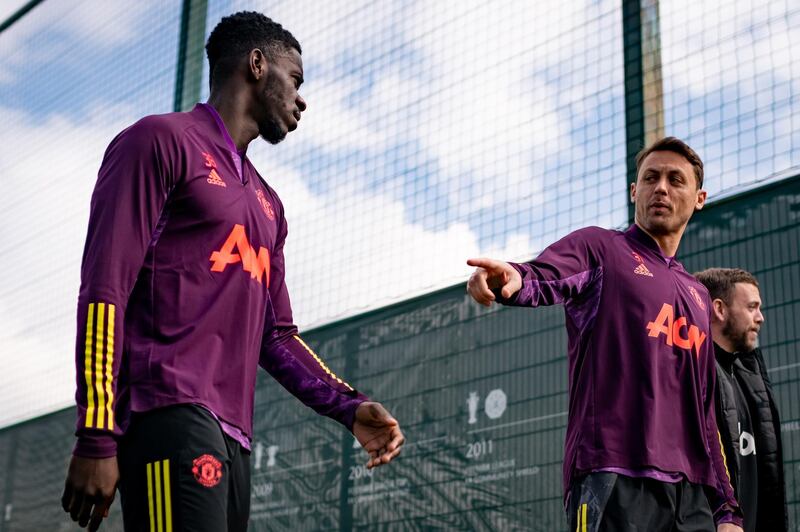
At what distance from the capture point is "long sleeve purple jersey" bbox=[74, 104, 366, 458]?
7.49ft

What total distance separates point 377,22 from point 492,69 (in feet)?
4.99

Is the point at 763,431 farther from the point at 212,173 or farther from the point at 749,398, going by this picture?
the point at 212,173

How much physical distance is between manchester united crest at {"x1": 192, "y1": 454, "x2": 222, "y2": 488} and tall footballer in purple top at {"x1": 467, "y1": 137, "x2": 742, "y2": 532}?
95 cm

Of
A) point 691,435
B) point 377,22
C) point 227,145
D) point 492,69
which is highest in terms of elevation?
point 377,22

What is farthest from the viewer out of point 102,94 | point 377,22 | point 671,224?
point 102,94

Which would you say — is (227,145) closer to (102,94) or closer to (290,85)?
(290,85)

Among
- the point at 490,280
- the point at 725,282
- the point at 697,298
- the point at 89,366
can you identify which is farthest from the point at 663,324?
the point at 89,366

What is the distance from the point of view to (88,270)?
234 centimetres

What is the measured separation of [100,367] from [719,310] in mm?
2882

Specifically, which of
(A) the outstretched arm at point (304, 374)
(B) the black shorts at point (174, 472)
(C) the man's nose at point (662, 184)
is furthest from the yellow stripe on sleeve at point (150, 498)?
(C) the man's nose at point (662, 184)

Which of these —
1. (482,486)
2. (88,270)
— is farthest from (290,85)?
(482,486)

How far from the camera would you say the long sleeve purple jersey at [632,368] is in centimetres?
319

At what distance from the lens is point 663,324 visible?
3365 mm

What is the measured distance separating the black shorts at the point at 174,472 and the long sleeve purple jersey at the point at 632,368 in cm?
106
